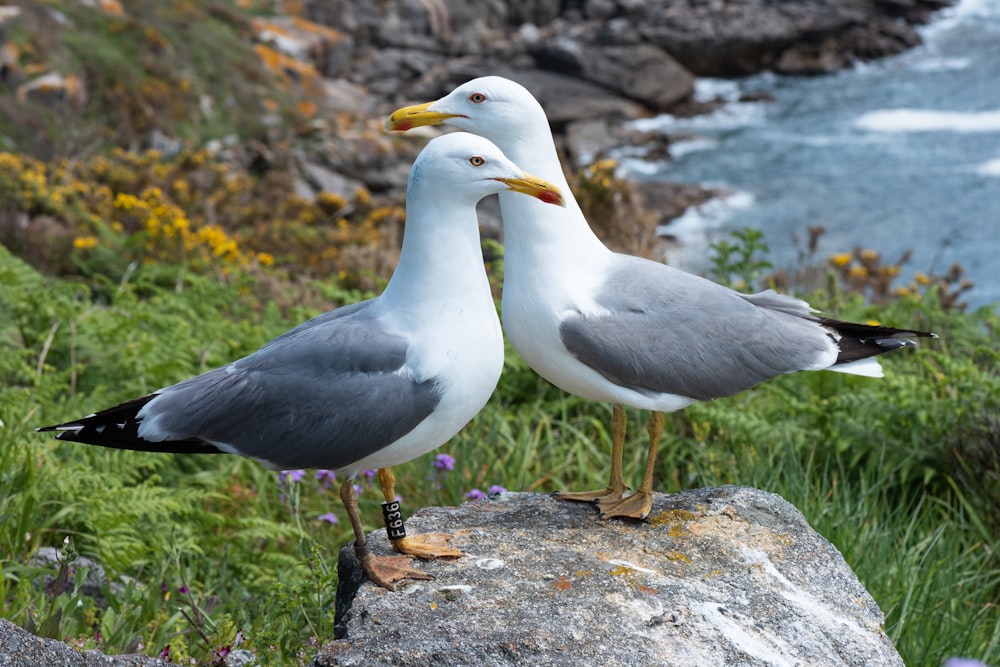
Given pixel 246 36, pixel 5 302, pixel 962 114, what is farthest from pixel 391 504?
pixel 246 36

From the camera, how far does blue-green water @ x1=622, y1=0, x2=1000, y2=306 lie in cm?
1247

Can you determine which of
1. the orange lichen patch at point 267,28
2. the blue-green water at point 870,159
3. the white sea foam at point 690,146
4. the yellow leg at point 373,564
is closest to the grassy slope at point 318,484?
the yellow leg at point 373,564

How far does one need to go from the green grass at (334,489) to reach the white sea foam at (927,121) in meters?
11.8

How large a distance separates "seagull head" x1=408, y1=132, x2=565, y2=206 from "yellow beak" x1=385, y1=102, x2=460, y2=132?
0.43 metres

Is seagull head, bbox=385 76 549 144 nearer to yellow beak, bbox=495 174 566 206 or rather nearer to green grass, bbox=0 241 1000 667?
yellow beak, bbox=495 174 566 206

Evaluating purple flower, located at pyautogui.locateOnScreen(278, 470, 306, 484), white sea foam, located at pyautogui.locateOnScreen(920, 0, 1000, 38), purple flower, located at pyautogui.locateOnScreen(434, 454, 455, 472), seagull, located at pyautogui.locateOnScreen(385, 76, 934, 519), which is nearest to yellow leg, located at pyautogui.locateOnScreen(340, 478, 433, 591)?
seagull, located at pyautogui.locateOnScreen(385, 76, 934, 519)

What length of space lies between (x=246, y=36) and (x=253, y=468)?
1853cm

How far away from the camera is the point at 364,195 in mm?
11617

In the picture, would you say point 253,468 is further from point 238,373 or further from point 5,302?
point 238,373

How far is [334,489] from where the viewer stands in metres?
4.54

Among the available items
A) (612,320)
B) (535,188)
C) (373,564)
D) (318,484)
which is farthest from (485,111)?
(318,484)

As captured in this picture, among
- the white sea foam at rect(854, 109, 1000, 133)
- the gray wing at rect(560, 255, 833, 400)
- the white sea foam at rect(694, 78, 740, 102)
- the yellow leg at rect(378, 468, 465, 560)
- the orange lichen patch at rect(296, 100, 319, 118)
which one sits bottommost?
the white sea foam at rect(694, 78, 740, 102)

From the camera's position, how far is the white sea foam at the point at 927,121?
53.0 ft

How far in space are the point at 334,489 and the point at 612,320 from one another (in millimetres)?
1992
